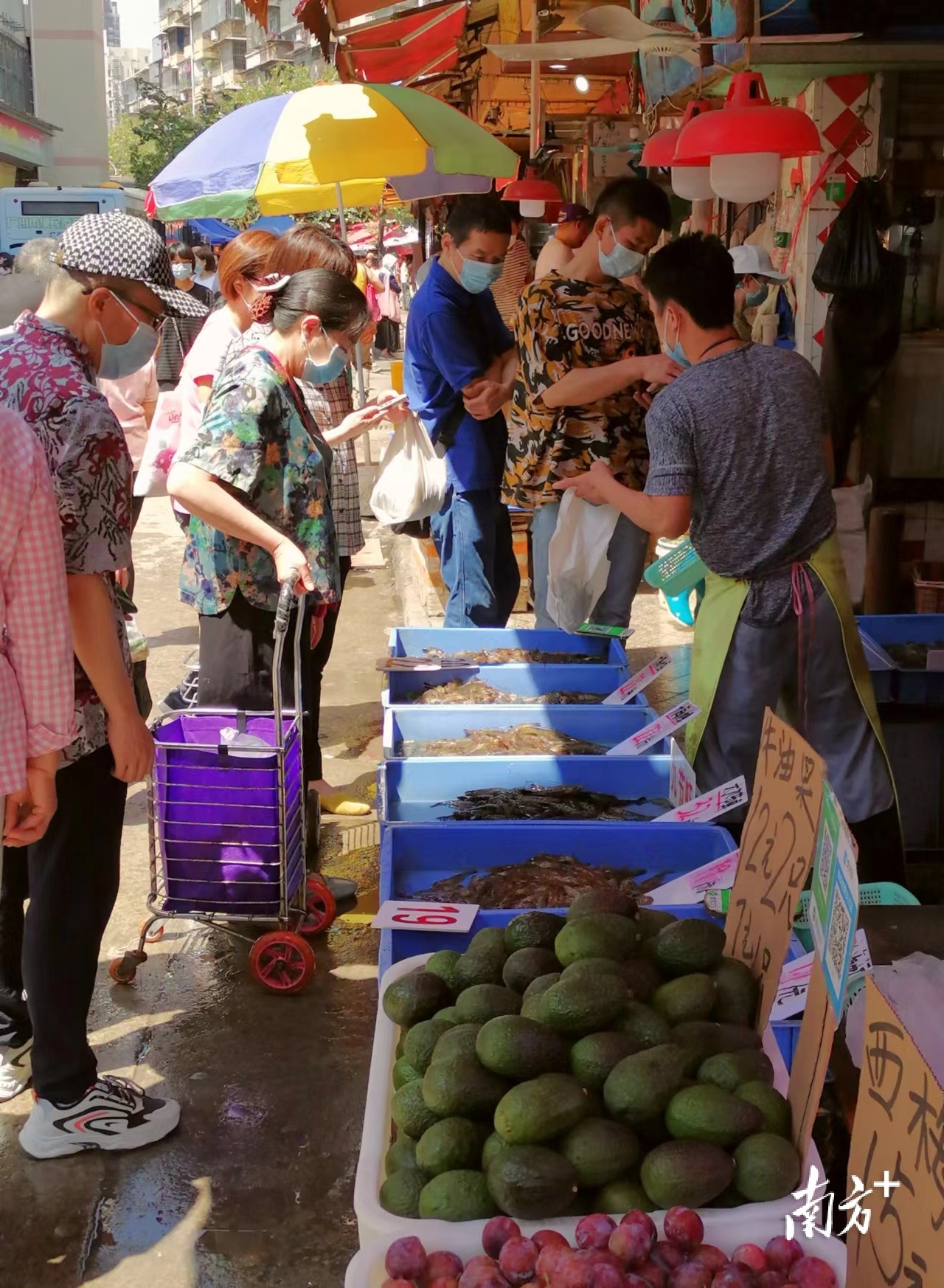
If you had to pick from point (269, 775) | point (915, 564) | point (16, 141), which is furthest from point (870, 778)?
point (16, 141)

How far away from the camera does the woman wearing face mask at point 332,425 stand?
4.24 m

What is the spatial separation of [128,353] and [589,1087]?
6.65 ft

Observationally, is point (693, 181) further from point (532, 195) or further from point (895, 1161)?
point (895, 1161)

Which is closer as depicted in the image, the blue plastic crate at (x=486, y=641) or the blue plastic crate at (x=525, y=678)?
the blue plastic crate at (x=525, y=678)

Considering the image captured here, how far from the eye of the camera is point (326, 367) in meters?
4.02

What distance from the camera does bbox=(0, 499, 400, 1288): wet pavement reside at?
2.76 meters

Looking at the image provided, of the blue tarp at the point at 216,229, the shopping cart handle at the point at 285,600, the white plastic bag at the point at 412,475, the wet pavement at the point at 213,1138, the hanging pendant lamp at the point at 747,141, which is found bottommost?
the wet pavement at the point at 213,1138

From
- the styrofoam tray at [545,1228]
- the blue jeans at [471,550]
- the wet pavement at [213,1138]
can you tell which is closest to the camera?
the styrofoam tray at [545,1228]

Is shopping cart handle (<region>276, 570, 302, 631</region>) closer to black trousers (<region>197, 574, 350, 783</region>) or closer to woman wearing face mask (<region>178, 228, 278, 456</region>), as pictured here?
black trousers (<region>197, 574, 350, 783</region>)

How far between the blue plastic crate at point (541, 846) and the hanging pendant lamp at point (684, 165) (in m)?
3.09

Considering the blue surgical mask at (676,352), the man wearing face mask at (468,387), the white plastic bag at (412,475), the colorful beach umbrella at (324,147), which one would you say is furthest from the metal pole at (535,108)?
the blue surgical mask at (676,352)

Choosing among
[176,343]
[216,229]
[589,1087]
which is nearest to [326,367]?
[589,1087]

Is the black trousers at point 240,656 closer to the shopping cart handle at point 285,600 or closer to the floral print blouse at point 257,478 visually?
the floral print blouse at point 257,478

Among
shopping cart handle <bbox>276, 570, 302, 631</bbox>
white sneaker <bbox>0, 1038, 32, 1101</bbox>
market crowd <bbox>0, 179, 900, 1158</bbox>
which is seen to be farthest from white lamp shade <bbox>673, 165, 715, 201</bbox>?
white sneaker <bbox>0, 1038, 32, 1101</bbox>
